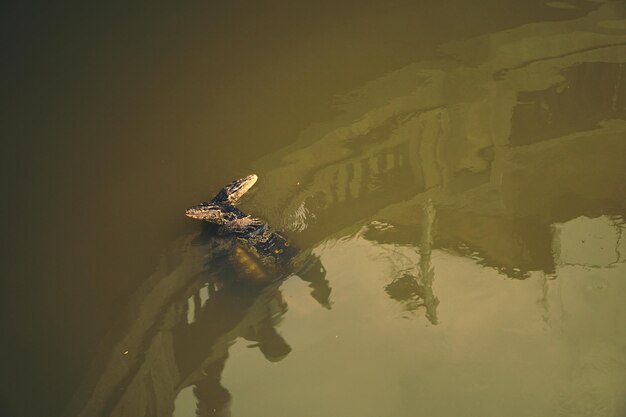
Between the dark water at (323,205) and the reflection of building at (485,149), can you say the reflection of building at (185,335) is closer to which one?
the dark water at (323,205)

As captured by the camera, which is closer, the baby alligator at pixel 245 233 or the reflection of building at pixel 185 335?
the reflection of building at pixel 185 335

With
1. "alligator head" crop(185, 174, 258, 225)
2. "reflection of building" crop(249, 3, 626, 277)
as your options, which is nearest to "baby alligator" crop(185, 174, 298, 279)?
"alligator head" crop(185, 174, 258, 225)

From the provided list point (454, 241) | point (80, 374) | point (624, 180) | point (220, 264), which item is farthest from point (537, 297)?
point (80, 374)

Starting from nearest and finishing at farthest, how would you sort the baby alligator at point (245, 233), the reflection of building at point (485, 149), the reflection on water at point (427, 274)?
the reflection on water at point (427, 274) < the baby alligator at point (245, 233) < the reflection of building at point (485, 149)

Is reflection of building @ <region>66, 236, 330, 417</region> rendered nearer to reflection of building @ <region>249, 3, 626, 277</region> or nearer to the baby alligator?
the baby alligator

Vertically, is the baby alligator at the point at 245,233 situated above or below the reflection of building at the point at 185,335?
above

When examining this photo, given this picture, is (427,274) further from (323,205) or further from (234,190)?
(234,190)

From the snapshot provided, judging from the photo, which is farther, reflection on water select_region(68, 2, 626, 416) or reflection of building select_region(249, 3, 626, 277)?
reflection of building select_region(249, 3, 626, 277)

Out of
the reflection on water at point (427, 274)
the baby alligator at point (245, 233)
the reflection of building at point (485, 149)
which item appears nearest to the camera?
the reflection on water at point (427, 274)

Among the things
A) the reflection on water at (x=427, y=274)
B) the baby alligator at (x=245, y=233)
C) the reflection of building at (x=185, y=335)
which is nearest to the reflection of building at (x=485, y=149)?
Result: the reflection on water at (x=427, y=274)
